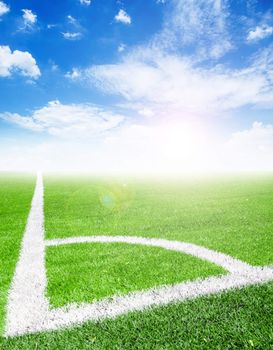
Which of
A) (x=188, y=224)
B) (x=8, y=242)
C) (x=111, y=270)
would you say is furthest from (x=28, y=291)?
(x=188, y=224)

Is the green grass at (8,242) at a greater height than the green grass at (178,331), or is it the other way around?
the green grass at (178,331)

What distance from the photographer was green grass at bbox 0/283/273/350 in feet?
8.91

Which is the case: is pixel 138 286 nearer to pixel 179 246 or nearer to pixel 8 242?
pixel 179 246

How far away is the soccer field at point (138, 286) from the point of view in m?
2.87

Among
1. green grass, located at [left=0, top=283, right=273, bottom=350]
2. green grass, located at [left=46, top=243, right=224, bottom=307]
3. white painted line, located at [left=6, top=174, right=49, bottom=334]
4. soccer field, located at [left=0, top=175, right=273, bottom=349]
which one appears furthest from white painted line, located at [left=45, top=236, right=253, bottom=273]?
green grass, located at [left=0, top=283, right=273, bottom=350]

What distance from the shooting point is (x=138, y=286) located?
12.9 ft

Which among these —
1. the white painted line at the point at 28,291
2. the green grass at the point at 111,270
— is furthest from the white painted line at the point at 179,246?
the white painted line at the point at 28,291

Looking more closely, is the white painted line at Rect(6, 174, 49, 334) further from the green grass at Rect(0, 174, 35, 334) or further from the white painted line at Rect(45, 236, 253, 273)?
the white painted line at Rect(45, 236, 253, 273)

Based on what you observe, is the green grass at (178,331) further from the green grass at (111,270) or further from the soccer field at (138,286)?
the green grass at (111,270)

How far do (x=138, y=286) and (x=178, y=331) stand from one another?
1.10 m

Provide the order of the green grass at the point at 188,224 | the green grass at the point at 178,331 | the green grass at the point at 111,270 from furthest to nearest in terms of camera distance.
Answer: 1. the green grass at the point at 188,224
2. the green grass at the point at 111,270
3. the green grass at the point at 178,331

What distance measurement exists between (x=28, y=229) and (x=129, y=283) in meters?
4.31

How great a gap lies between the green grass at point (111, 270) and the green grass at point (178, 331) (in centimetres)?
66

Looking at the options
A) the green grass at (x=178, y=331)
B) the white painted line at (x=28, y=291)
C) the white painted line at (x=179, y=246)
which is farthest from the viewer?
the white painted line at (x=179, y=246)
